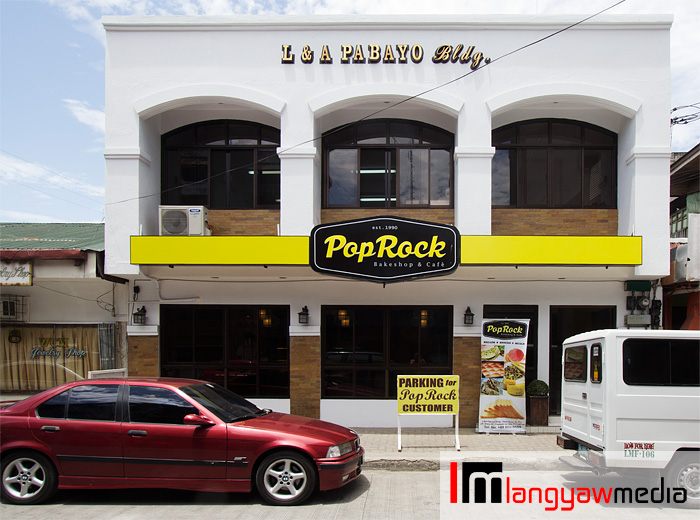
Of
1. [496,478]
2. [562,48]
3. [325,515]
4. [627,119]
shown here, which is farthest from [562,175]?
[325,515]

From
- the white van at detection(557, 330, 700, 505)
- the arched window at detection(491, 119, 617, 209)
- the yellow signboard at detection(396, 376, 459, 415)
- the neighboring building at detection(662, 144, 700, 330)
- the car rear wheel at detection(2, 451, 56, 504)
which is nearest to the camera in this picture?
the car rear wheel at detection(2, 451, 56, 504)

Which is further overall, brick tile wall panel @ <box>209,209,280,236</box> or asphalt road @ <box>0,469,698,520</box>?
brick tile wall panel @ <box>209,209,280,236</box>

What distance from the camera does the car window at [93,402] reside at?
7.06 m

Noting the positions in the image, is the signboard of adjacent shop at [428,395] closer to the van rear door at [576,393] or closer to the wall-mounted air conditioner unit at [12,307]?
the van rear door at [576,393]

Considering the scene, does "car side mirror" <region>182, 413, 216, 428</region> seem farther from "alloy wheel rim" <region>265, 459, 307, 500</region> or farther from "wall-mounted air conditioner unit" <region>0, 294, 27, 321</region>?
"wall-mounted air conditioner unit" <region>0, 294, 27, 321</region>

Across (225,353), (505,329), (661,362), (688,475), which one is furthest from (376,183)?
(688,475)

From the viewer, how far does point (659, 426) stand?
23.3 feet

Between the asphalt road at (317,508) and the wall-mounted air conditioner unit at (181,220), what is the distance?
17.0 ft

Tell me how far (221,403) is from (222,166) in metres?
6.42

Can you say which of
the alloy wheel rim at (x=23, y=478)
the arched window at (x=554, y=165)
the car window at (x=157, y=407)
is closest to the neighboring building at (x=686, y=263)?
the arched window at (x=554, y=165)

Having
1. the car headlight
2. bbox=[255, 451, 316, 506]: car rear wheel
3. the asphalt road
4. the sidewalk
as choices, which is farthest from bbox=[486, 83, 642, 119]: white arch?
bbox=[255, 451, 316, 506]: car rear wheel

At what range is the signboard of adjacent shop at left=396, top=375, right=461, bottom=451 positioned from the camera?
9.86m

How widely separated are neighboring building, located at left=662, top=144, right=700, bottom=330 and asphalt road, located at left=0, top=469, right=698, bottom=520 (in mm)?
5347

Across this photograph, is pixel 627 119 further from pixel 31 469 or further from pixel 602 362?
pixel 31 469
